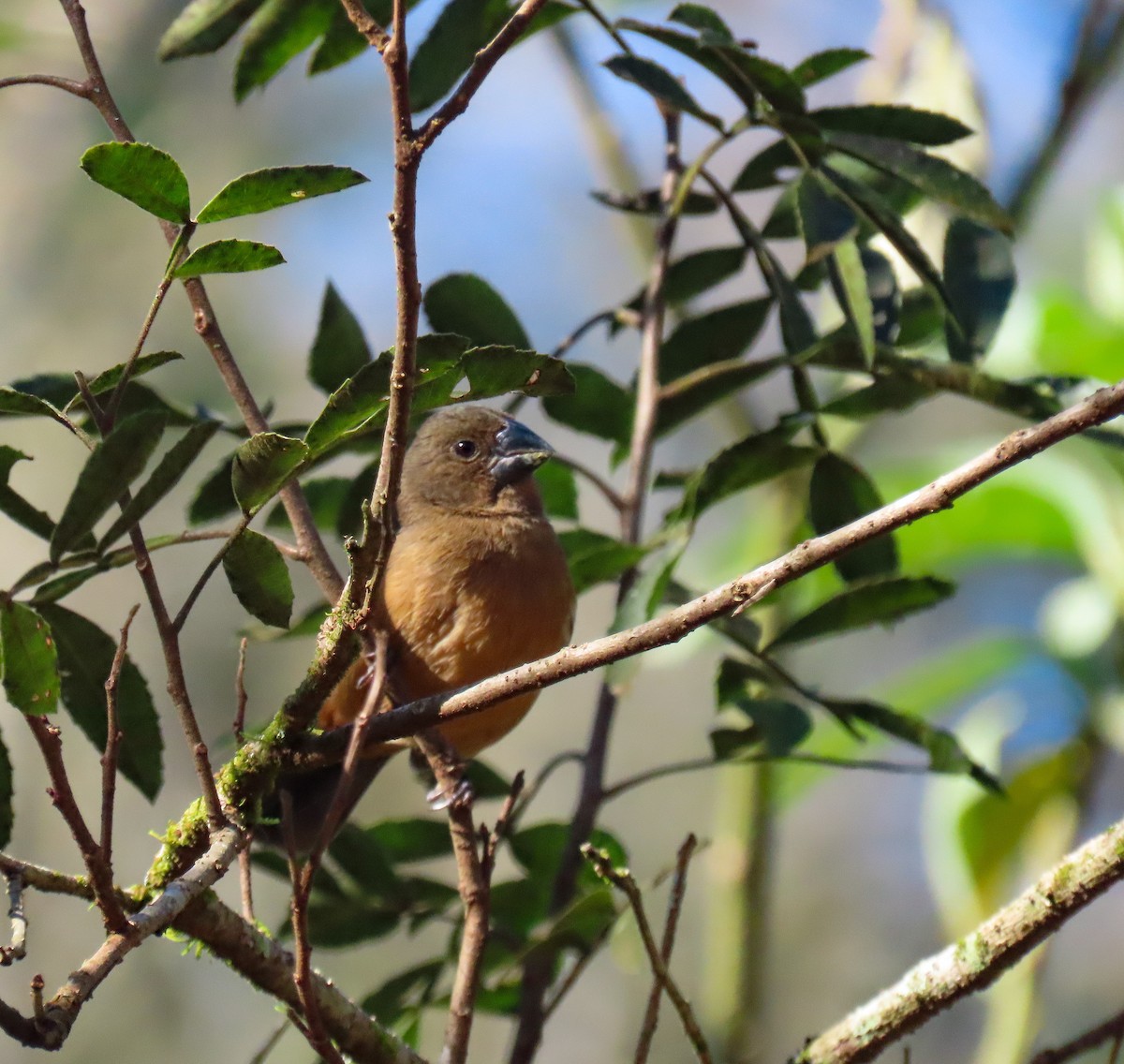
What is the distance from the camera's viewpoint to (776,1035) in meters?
8.20

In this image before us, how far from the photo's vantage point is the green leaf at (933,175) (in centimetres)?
266

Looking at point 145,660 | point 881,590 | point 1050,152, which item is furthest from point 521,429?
point 145,660

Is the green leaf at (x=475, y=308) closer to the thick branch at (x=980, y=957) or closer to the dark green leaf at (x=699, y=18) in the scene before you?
the dark green leaf at (x=699, y=18)

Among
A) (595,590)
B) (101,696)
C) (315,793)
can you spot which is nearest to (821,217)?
(101,696)

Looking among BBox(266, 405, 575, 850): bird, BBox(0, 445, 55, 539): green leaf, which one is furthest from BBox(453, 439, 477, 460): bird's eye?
BBox(0, 445, 55, 539): green leaf

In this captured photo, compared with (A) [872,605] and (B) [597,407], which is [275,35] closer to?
(B) [597,407]

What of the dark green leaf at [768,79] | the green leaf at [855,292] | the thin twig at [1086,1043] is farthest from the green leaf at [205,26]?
the thin twig at [1086,1043]

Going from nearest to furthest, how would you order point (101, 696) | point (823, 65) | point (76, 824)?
point (76, 824) → point (101, 696) → point (823, 65)

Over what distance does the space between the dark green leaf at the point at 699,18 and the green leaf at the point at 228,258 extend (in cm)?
104

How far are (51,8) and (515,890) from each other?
752 centimetres

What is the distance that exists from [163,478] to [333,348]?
102 centimetres

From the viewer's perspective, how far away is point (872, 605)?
2.81 metres

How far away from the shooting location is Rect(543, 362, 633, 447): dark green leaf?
3.31 meters

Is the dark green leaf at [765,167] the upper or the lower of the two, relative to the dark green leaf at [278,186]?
lower
